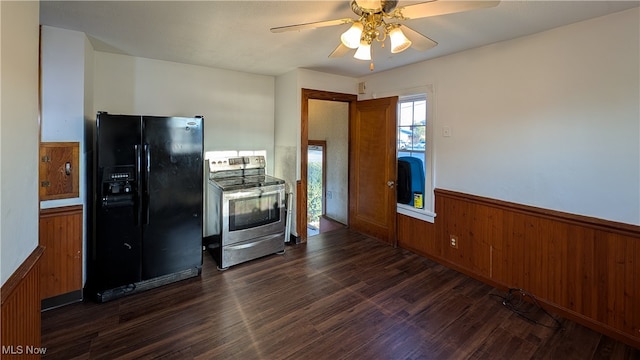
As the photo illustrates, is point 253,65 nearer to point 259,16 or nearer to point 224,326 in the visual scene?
point 259,16

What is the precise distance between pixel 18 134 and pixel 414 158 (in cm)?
362

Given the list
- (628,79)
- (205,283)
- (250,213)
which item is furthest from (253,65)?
(628,79)

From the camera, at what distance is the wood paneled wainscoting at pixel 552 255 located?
7.11ft

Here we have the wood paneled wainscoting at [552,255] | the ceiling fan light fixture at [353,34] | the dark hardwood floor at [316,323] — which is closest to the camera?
the ceiling fan light fixture at [353,34]

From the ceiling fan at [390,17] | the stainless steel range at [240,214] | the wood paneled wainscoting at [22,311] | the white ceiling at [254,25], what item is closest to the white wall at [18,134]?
the wood paneled wainscoting at [22,311]

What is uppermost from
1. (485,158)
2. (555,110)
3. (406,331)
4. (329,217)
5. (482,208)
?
(555,110)

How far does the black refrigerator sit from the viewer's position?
2605 millimetres

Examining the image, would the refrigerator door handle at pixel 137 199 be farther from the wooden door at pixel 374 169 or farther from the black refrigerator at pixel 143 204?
the wooden door at pixel 374 169

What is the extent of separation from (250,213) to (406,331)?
2053 millimetres

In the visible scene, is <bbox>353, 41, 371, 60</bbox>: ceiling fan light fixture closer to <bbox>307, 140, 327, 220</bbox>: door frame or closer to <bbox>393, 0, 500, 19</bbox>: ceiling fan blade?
<bbox>393, 0, 500, 19</bbox>: ceiling fan blade

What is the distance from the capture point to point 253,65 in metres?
3.66

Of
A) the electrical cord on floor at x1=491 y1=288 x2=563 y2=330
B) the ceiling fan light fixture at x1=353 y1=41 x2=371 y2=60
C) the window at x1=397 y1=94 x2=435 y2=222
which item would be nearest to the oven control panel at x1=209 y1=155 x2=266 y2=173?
the window at x1=397 y1=94 x2=435 y2=222

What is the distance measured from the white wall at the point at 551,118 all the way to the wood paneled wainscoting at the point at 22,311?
3.49 meters

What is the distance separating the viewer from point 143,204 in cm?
275
